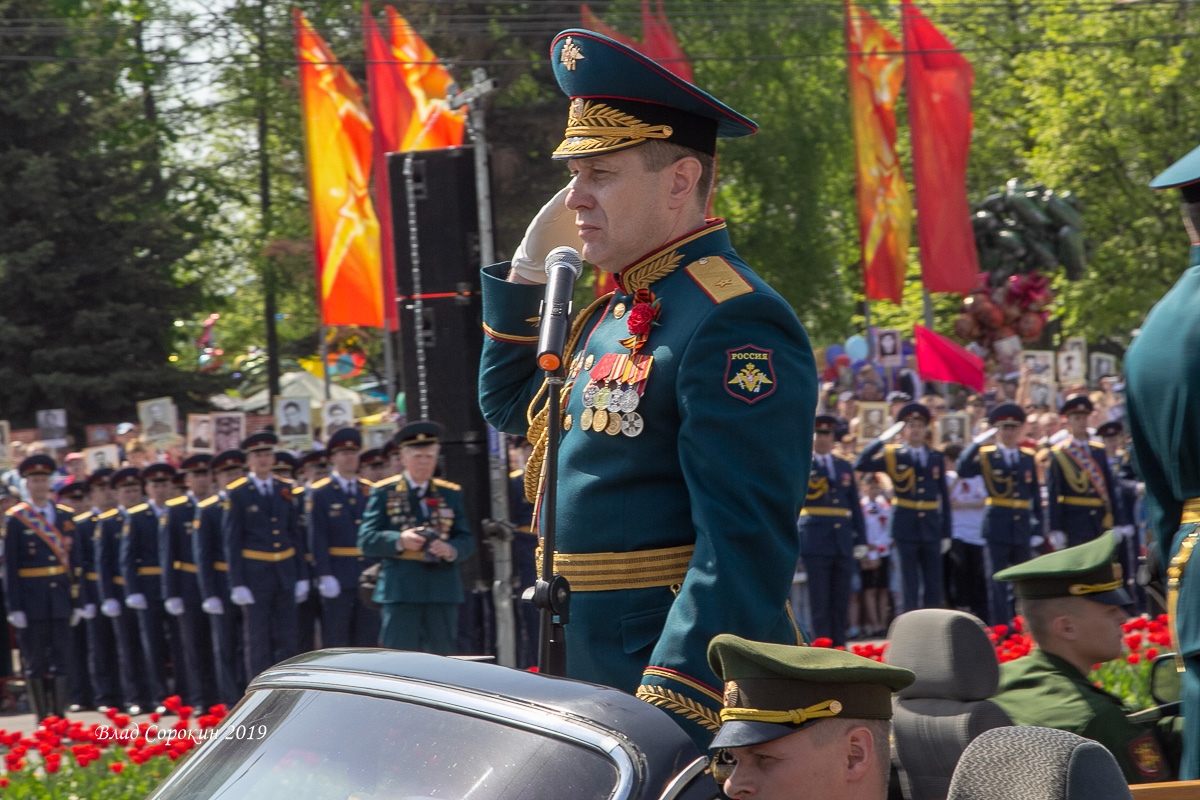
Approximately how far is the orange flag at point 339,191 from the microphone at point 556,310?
48.2 feet

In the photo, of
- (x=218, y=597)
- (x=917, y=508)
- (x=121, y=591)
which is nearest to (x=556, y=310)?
(x=218, y=597)

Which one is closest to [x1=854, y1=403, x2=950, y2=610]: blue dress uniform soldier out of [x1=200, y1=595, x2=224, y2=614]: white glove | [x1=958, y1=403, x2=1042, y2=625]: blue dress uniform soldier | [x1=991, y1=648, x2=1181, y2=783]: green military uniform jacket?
[x1=958, y1=403, x2=1042, y2=625]: blue dress uniform soldier

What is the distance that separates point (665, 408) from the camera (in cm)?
283

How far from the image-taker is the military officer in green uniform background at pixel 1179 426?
9.51 feet

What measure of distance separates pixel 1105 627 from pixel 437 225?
15.9 ft

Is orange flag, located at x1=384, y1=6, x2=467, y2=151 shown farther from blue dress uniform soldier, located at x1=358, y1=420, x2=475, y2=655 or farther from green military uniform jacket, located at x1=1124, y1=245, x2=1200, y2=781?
green military uniform jacket, located at x1=1124, y1=245, x2=1200, y2=781

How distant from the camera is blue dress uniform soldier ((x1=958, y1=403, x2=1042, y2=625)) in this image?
1425 centimetres

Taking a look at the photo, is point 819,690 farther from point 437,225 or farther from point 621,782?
point 437,225

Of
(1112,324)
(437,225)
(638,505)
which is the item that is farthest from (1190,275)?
(1112,324)

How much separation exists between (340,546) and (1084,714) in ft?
30.5

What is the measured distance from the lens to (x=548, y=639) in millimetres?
2803

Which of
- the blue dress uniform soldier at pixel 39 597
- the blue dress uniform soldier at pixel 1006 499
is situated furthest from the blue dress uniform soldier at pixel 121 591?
the blue dress uniform soldier at pixel 1006 499

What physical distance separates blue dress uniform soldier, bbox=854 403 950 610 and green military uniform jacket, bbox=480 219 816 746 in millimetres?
11576

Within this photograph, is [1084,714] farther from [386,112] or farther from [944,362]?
[944,362]
